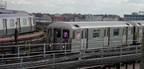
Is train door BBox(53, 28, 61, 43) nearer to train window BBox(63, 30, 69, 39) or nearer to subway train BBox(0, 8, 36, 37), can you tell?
train window BBox(63, 30, 69, 39)

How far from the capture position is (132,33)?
80.9 ft

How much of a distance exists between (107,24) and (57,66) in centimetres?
1028

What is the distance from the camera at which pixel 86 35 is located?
745 inches

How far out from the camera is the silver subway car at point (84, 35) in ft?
58.5

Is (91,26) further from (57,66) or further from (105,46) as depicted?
(57,66)

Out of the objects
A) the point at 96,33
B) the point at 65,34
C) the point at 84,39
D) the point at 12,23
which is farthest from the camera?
the point at 12,23

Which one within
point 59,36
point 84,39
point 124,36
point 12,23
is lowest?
point 124,36

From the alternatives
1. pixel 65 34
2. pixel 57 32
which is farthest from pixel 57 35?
pixel 65 34

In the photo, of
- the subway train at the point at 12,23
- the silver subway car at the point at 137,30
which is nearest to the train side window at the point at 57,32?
the subway train at the point at 12,23

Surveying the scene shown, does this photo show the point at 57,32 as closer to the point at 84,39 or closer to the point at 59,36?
the point at 59,36

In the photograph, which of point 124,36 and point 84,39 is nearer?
point 84,39

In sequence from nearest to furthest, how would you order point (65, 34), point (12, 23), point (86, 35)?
point (65, 34)
point (86, 35)
point (12, 23)

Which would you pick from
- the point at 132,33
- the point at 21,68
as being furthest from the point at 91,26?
the point at 21,68

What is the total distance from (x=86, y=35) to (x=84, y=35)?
24 centimetres
